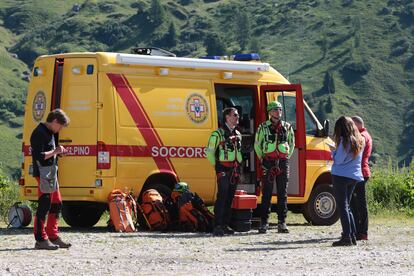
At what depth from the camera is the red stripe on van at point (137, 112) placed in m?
15.2

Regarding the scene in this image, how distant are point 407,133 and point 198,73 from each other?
132 meters

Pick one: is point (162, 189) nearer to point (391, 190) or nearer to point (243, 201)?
point (243, 201)

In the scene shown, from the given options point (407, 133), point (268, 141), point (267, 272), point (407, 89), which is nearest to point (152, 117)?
point (268, 141)

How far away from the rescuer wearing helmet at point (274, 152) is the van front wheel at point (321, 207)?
7.35 feet

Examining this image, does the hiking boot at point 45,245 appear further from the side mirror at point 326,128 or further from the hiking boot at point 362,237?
the side mirror at point 326,128

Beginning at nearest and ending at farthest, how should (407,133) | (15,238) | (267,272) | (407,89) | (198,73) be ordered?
(267,272), (15,238), (198,73), (407,133), (407,89)

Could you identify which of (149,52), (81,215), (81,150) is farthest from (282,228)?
(81,215)

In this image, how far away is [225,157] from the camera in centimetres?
1426

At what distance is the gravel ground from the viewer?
32.1ft

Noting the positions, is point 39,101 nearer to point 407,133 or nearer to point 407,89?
point 407,133

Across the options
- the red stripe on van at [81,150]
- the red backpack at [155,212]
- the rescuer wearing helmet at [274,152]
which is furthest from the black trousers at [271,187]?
the red stripe on van at [81,150]

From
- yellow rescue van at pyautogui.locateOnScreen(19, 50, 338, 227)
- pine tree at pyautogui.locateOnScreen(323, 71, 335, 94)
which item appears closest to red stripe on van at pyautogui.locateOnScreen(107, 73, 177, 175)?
yellow rescue van at pyautogui.locateOnScreen(19, 50, 338, 227)

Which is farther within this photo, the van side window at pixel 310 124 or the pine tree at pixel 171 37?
the pine tree at pixel 171 37

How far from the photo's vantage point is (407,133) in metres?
145
